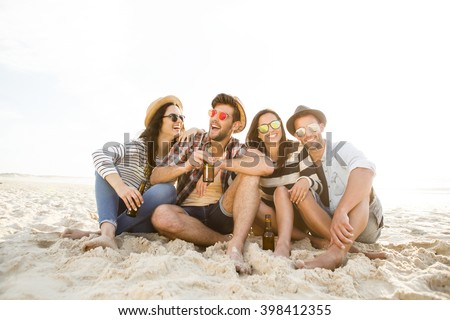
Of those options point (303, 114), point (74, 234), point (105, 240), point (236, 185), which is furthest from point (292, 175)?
point (74, 234)

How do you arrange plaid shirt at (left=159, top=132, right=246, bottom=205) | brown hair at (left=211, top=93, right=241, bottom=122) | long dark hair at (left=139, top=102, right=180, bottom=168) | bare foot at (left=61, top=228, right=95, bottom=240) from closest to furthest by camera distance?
bare foot at (left=61, top=228, right=95, bottom=240), plaid shirt at (left=159, top=132, right=246, bottom=205), long dark hair at (left=139, top=102, right=180, bottom=168), brown hair at (left=211, top=93, right=241, bottom=122)

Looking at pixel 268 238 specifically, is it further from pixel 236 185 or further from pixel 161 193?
pixel 161 193

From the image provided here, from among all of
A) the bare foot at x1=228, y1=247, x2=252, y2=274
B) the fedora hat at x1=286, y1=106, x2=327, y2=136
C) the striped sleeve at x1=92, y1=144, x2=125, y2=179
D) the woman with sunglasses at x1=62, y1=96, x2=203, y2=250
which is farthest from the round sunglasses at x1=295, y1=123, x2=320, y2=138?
the striped sleeve at x1=92, y1=144, x2=125, y2=179

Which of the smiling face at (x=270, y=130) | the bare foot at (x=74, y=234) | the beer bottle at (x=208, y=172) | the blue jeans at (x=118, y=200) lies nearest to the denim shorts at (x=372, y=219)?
the smiling face at (x=270, y=130)

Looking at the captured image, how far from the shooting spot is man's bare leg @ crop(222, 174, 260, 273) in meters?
3.34

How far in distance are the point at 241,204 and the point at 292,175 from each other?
74cm

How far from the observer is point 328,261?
3.00 meters

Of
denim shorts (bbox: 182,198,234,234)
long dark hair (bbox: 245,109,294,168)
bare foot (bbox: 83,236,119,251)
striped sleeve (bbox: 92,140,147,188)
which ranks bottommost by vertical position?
bare foot (bbox: 83,236,119,251)

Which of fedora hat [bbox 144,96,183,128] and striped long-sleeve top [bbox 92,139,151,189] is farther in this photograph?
fedora hat [bbox 144,96,183,128]

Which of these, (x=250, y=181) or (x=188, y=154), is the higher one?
(x=188, y=154)

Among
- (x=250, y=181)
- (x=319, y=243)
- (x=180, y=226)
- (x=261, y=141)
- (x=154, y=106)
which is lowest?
(x=319, y=243)

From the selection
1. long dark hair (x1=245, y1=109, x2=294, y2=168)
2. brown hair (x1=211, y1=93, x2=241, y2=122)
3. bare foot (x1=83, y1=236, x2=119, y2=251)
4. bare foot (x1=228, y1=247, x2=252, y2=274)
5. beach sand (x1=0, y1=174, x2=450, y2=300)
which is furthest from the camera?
brown hair (x1=211, y1=93, x2=241, y2=122)

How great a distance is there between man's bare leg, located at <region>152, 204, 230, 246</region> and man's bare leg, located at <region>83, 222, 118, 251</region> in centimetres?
44

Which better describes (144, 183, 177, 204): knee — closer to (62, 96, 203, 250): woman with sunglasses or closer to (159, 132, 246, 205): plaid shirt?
(62, 96, 203, 250): woman with sunglasses
